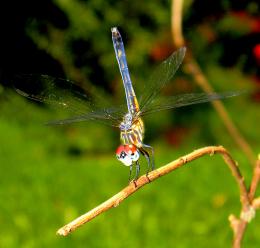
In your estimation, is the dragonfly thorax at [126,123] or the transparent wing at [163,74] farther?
the transparent wing at [163,74]

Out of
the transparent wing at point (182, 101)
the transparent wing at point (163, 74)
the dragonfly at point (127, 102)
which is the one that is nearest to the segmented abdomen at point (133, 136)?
the dragonfly at point (127, 102)

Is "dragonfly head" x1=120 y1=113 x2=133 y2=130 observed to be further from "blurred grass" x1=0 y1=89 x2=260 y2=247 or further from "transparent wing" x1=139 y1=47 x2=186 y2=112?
"blurred grass" x1=0 y1=89 x2=260 y2=247

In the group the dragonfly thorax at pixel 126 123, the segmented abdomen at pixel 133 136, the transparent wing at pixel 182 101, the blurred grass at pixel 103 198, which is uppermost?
the blurred grass at pixel 103 198

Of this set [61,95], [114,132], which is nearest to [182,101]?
[61,95]

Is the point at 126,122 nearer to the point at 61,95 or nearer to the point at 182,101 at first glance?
the point at 182,101

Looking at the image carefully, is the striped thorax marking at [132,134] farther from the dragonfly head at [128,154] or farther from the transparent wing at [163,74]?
the transparent wing at [163,74]

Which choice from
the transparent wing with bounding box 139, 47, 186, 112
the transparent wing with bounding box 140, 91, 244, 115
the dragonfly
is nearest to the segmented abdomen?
the dragonfly

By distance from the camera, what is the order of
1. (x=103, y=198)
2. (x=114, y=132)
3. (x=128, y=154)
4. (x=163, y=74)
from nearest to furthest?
1. (x=128, y=154)
2. (x=163, y=74)
3. (x=103, y=198)
4. (x=114, y=132)
